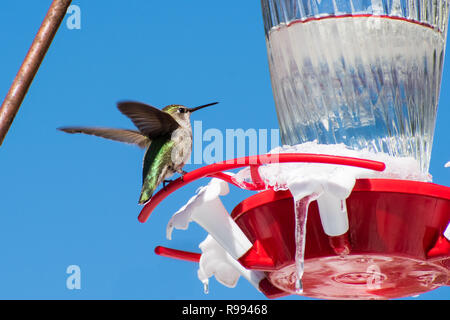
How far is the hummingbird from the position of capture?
3.77 meters

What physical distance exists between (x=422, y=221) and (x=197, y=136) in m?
1.16

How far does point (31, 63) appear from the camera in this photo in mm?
1961

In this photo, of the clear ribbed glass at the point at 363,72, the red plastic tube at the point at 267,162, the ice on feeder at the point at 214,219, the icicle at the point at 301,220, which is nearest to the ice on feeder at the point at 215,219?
the ice on feeder at the point at 214,219

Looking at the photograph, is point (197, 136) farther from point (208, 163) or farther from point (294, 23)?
point (294, 23)

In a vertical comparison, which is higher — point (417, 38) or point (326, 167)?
point (417, 38)

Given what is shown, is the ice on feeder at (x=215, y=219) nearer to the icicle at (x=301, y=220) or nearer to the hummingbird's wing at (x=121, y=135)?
the icicle at (x=301, y=220)

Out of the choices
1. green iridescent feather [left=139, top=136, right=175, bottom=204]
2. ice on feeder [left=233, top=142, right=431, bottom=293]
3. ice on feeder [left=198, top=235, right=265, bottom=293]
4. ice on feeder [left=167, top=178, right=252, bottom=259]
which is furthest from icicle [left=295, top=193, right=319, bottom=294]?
green iridescent feather [left=139, top=136, right=175, bottom=204]

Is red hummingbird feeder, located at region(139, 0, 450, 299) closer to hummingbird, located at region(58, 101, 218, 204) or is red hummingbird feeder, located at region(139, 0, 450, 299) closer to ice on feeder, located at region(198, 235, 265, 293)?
ice on feeder, located at region(198, 235, 265, 293)

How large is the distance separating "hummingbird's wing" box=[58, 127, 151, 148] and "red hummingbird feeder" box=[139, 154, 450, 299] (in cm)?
102

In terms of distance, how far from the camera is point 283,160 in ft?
8.50

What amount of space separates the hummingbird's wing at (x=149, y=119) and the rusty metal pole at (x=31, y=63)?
1.31m

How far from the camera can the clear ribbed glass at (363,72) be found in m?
3.37

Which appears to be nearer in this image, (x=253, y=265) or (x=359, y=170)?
(x=359, y=170)
